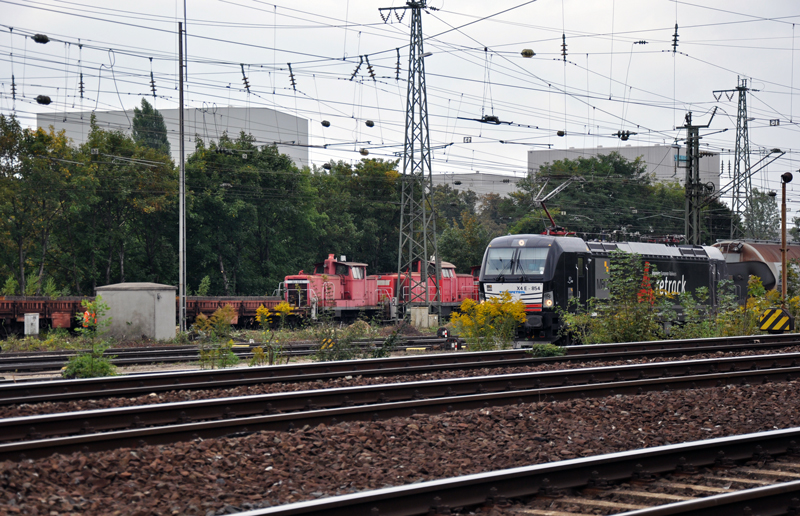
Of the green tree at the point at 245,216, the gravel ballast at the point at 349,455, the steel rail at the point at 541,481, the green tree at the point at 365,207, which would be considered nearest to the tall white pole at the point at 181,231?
the green tree at the point at 245,216

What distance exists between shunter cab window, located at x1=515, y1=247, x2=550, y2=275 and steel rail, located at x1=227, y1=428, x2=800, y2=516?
41.6 feet

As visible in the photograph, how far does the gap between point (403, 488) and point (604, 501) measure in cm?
167

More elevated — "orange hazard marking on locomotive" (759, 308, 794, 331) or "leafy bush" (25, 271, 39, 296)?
"leafy bush" (25, 271, 39, 296)

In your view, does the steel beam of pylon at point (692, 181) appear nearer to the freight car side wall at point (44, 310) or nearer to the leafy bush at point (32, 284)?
the freight car side wall at point (44, 310)

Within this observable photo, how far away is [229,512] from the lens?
5199 mm

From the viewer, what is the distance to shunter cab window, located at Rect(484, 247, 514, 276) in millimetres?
20203

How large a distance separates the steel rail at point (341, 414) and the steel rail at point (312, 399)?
184 millimetres

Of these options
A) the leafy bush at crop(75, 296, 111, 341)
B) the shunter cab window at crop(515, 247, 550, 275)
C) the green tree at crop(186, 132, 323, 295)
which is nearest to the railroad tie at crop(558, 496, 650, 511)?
the leafy bush at crop(75, 296, 111, 341)

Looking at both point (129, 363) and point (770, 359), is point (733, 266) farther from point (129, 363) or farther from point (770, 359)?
point (129, 363)

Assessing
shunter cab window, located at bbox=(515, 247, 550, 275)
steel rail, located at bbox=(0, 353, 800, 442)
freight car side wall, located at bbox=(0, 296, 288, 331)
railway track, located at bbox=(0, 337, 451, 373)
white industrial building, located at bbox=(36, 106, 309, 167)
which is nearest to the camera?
steel rail, located at bbox=(0, 353, 800, 442)

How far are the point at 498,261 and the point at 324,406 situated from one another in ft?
40.3

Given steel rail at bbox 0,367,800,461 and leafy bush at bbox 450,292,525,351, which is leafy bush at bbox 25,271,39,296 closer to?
leafy bush at bbox 450,292,525,351

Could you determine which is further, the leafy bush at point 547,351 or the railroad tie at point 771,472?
the leafy bush at point 547,351

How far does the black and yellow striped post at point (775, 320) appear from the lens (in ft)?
63.1
